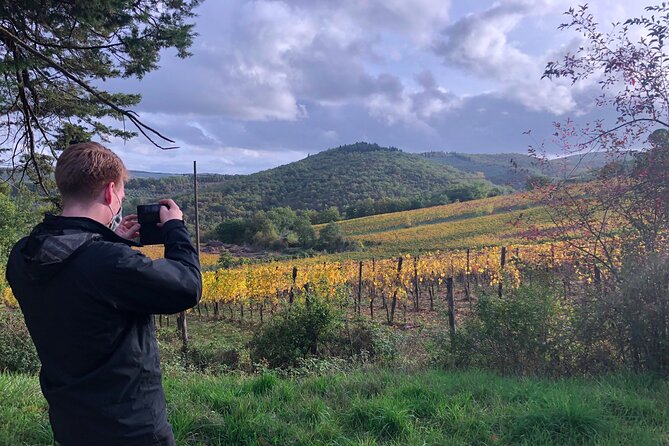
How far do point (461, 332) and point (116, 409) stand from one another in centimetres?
492

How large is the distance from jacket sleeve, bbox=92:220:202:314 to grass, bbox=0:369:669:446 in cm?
188

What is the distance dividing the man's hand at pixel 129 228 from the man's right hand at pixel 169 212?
17 centimetres

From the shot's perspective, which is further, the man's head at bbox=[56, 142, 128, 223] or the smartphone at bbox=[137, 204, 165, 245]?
the smartphone at bbox=[137, 204, 165, 245]

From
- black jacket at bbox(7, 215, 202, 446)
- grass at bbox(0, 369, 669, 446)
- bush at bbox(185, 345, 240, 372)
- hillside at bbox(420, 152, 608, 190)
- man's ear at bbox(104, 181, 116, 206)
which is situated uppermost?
hillside at bbox(420, 152, 608, 190)

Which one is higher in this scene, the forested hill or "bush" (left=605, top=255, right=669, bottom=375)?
the forested hill

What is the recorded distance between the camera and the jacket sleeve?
1538 mm

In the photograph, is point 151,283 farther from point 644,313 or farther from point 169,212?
point 644,313

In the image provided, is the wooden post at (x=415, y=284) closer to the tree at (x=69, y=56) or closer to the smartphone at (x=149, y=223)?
the tree at (x=69, y=56)

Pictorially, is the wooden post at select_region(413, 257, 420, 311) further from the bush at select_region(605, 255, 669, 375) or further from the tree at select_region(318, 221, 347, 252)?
the tree at select_region(318, 221, 347, 252)

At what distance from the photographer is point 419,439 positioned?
10.0 feet

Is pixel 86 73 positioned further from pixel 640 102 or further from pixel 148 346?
pixel 640 102

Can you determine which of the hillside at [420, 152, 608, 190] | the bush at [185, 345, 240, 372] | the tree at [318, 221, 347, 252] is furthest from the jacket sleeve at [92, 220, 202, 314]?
the tree at [318, 221, 347, 252]

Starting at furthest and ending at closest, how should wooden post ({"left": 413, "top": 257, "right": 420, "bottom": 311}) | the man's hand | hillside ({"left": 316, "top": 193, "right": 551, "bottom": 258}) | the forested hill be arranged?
the forested hill, hillside ({"left": 316, "top": 193, "right": 551, "bottom": 258}), wooden post ({"left": 413, "top": 257, "right": 420, "bottom": 311}), the man's hand

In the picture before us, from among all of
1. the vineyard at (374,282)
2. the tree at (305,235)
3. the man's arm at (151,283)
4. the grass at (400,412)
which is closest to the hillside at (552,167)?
the grass at (400,412)
